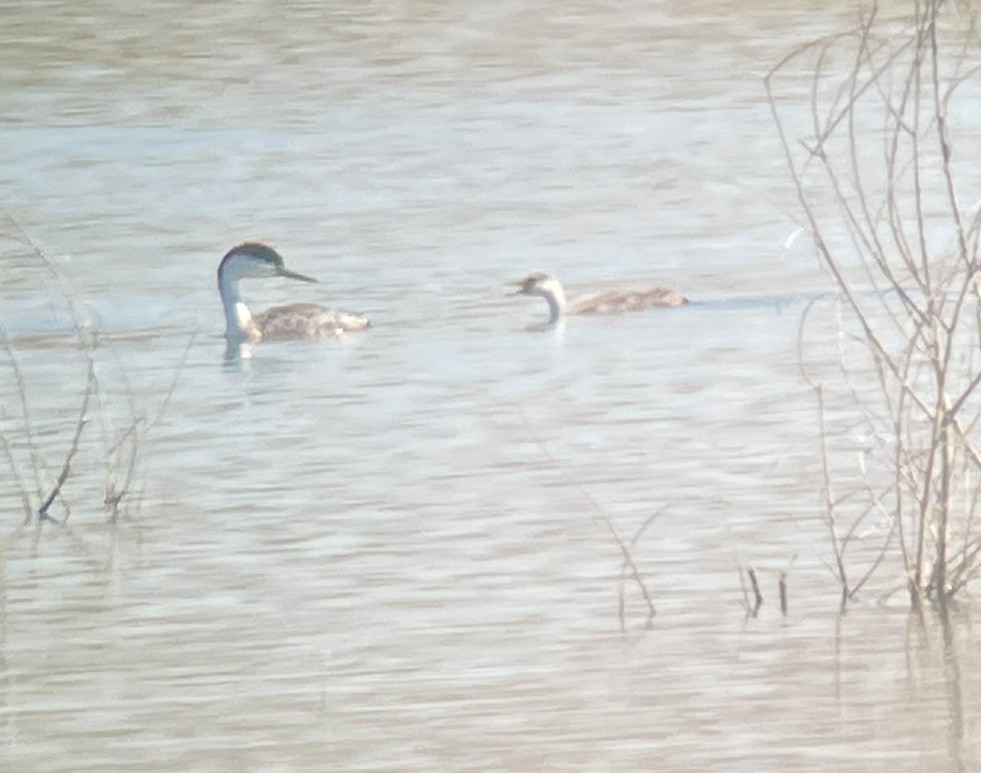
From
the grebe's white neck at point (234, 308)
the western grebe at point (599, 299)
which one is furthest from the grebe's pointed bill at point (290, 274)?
the western grebe at point (599, 299)

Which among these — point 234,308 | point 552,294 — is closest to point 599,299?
point 552,294

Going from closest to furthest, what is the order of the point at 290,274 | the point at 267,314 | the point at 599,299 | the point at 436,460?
the point at 436,460 → the point at 599,299 → the point at 267,314 → the point at 290,274

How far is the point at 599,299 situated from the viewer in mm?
13000

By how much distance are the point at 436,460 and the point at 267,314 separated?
4293 millimetres

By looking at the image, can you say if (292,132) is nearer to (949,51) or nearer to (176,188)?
(176,188)

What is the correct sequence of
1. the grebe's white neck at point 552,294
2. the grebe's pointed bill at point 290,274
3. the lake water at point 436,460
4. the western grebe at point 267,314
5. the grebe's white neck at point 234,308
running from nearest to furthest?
1. the lake water at point 436,460
2. the western grebe at point 267,314
3. the grebe's white neck at point 552,294
4. the grebe's white neck at point 234,308
5. the grebe's pointed bill at point 290,274

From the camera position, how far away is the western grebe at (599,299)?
506 inches

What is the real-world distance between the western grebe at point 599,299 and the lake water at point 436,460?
79mm

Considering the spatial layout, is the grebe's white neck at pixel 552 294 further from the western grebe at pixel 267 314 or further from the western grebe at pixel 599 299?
the western grebe at pixel 267 314

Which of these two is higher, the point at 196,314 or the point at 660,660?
the point at 660,660

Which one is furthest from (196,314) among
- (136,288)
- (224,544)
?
(224,544)

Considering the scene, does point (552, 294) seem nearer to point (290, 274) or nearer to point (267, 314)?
point (267, 314)

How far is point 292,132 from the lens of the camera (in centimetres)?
2002

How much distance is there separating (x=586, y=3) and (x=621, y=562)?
64.0 ft
